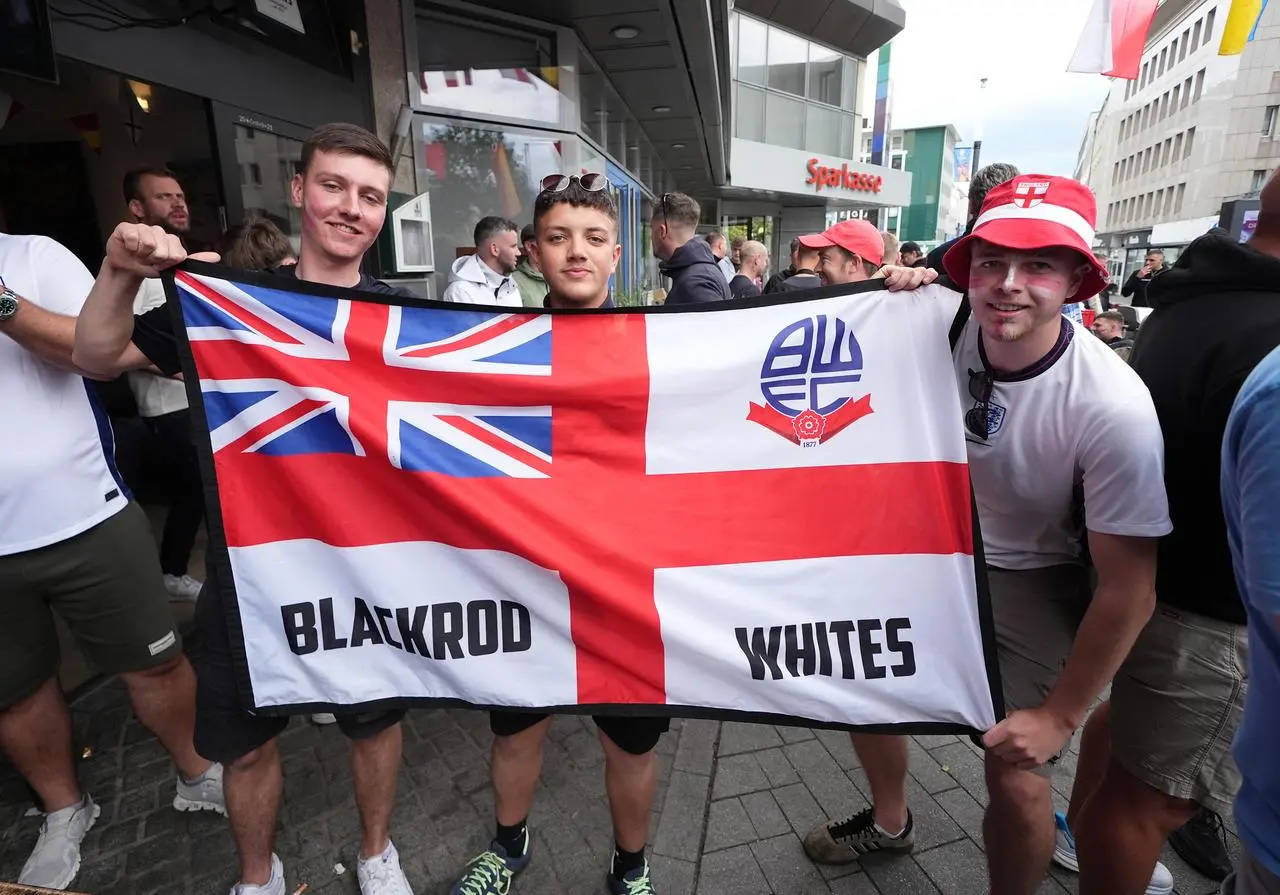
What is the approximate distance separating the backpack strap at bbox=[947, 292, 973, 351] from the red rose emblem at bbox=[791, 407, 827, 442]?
40cm

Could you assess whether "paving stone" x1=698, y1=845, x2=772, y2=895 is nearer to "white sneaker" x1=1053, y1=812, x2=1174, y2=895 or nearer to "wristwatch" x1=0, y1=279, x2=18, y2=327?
"white sneaker" x1=1053, y1=812, x2=1174, y2=895

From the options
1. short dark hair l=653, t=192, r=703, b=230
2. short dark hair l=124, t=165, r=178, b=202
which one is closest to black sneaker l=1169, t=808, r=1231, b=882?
short dark hair l=653, t=192, r=703, b=230

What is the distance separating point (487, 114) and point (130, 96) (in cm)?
335

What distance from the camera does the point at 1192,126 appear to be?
5088cm

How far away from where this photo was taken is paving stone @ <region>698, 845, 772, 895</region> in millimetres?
2250

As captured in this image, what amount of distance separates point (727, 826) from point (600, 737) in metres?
0.75

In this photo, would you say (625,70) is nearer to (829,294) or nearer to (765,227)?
(829,294)

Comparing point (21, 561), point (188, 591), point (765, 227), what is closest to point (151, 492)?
point (188, 591)

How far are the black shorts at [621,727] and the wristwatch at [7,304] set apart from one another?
1722 mm

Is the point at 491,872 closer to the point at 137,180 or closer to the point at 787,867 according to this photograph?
the point at 787,867

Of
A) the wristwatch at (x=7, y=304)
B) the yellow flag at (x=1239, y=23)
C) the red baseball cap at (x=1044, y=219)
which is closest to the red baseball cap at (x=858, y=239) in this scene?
the red baseball cap at (x=1044, y=219)

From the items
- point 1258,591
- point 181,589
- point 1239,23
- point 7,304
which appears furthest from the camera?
point 1239,23

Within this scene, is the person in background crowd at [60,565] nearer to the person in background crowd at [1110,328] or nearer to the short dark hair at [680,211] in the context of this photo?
the short dark hair at [680,211]

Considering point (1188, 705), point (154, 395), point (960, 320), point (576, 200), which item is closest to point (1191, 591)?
point (1188, 705)
